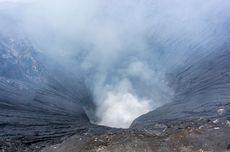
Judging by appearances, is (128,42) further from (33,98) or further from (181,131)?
(181,131)

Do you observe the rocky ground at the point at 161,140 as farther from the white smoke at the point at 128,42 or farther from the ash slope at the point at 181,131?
the white smoke at the point at 128,42

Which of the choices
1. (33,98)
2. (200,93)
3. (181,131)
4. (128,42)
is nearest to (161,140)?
Result: (181,131)

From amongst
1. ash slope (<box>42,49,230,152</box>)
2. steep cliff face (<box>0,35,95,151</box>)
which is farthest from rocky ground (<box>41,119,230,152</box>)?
steep cliff face (<box>0,35,95,151</box>)

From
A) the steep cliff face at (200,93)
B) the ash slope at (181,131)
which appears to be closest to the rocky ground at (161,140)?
the ash slope at (181,131)

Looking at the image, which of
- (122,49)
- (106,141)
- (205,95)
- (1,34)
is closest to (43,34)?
(1,34)

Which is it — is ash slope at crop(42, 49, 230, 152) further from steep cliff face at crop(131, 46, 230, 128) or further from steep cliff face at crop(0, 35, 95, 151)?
steep cliff face at crop(0, 35, 95, 151)
